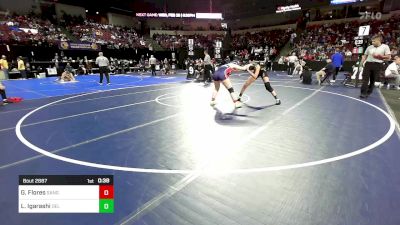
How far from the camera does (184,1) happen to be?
3697cm

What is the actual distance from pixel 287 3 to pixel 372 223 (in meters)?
32.6

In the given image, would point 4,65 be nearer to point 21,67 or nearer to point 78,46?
point 21,67

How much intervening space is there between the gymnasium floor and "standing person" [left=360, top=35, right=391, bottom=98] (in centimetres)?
190

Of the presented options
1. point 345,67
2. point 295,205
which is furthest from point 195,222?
point 345,67

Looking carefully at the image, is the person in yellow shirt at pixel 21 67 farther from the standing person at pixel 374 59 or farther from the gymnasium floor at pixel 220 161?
the standing person at pixel 374 59

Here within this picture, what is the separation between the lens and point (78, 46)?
2297 centimetres

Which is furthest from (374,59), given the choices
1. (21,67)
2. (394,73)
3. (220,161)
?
(21,67)

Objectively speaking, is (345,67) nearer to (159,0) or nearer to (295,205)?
(295,205)

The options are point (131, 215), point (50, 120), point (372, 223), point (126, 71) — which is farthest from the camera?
point (126, 71)

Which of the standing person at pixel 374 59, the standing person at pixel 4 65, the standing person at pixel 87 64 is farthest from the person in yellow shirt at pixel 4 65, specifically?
the standing person at pixel 374 59

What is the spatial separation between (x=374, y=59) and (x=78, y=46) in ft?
72.7

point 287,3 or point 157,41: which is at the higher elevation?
point 287,3
